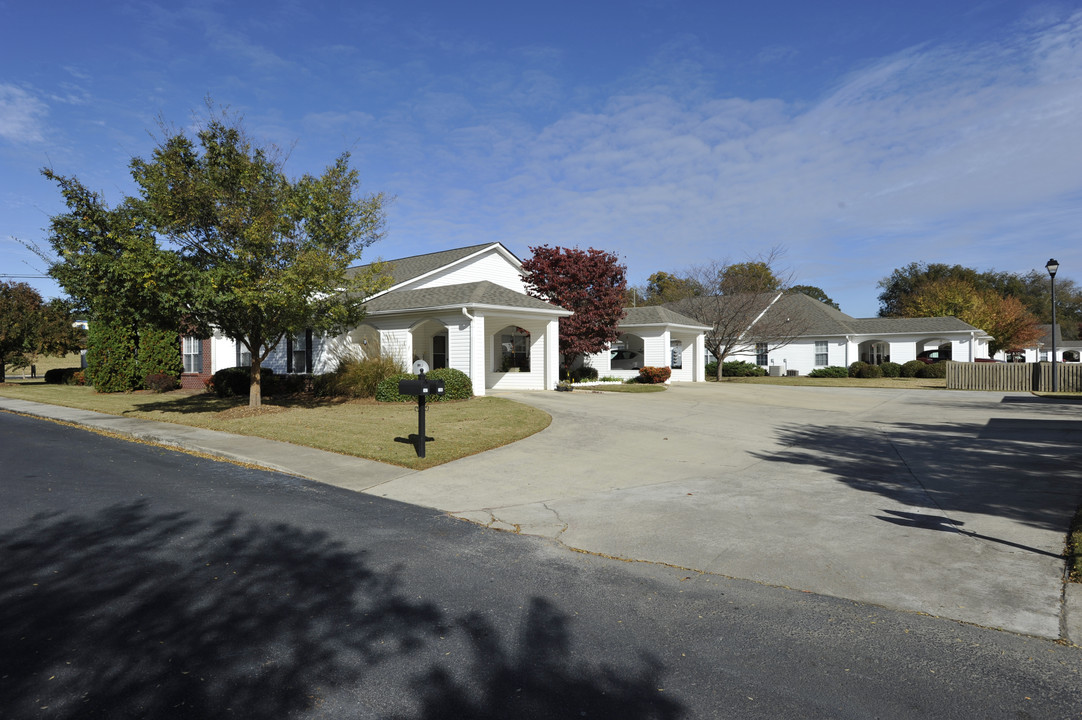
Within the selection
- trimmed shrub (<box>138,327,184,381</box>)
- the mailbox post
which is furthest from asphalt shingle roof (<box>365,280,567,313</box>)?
trimmed shrub (<box>138,327,184,381</box>)

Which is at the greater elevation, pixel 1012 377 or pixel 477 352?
pixel 477 352

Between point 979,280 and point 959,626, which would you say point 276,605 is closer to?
point 959,626

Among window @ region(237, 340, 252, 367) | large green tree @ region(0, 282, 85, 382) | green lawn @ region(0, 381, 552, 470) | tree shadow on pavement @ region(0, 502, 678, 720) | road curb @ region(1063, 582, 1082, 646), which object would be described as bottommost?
road curb @ region(1063, 582, 1082, 646)

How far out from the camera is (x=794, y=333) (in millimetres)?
38562

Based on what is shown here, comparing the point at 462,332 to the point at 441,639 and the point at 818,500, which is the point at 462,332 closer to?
the point at 818,500

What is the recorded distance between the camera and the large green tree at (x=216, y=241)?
13664 mm

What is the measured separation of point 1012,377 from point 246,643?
3151 centimetres

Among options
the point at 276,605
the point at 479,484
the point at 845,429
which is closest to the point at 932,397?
the point at 845,429

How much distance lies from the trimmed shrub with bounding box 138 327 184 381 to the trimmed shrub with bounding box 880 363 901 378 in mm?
38789

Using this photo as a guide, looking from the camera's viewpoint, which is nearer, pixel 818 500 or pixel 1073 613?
pixel 1073 613

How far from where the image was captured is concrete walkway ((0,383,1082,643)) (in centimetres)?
491

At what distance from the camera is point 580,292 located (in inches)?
985

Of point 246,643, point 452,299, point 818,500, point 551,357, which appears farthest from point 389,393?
point 246,643

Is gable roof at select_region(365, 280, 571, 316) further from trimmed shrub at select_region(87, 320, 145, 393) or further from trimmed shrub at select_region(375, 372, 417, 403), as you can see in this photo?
trimmed shrub at select_region(87, 320, 145, 393)
